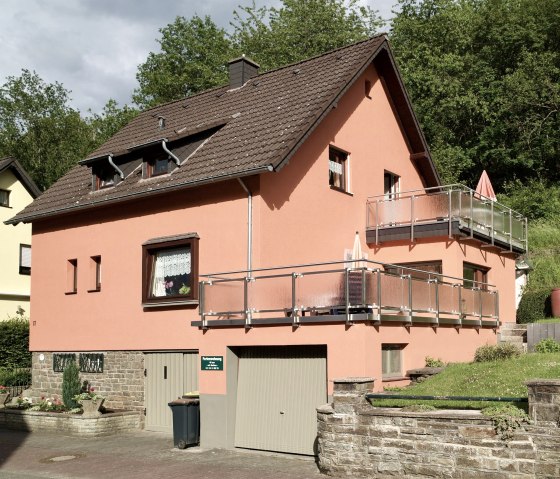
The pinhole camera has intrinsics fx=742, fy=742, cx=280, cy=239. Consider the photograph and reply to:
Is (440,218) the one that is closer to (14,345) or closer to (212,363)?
(212,363)

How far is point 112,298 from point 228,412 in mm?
6004

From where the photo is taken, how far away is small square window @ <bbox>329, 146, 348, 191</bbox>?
795 inches

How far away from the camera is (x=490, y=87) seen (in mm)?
41688

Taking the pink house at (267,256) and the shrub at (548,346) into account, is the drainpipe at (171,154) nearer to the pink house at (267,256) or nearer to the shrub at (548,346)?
the pink house at (267,256)

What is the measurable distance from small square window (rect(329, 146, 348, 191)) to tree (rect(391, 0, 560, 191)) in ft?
63.2

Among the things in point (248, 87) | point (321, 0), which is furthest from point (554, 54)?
point (248, 87)

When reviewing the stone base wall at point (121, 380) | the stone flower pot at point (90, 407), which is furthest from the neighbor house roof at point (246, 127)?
the stone flower pot at point (90, 407)

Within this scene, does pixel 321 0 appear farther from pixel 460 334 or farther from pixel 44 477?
pixel 44 477

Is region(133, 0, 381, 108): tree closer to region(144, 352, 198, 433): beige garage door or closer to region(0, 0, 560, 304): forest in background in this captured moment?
region(0, 0, 560, 304): forest in background

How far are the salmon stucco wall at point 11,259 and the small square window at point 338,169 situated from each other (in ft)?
61.9

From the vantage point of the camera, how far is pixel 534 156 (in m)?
40.1

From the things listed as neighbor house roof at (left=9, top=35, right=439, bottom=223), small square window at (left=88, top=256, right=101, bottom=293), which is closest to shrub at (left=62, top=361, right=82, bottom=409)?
small square window at (left=88, top=256, right=101, bottom=293)

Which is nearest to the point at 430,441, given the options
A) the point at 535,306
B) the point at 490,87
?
the point at 535,306

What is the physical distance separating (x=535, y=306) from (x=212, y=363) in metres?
13.1
